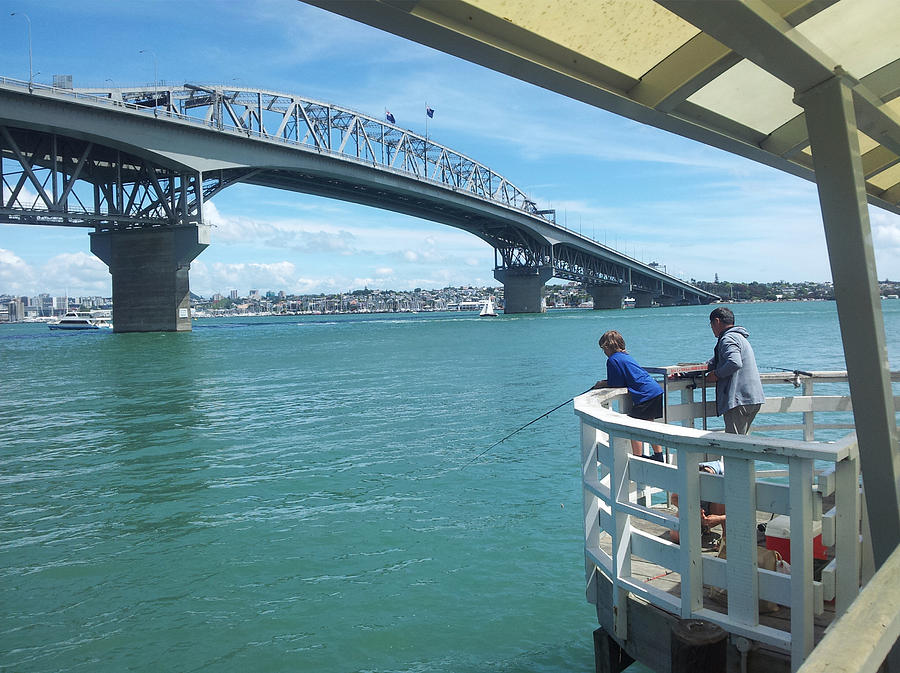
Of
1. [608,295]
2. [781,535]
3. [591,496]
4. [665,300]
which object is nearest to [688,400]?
[591,496]

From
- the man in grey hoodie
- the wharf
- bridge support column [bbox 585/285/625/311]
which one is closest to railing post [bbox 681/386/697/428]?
the man in grey hoodie

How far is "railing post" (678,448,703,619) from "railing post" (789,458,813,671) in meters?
0.43

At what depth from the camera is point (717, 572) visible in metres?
3.44

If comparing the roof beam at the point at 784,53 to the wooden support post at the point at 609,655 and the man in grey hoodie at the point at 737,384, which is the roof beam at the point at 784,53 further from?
the wooden support post at the point at 609,655

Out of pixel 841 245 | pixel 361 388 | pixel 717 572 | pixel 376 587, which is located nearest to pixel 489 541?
pixel 376 587

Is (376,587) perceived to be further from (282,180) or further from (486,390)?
(282,180)

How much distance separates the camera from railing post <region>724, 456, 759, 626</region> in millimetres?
3221

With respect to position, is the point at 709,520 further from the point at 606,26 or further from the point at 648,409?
the point at 606,26

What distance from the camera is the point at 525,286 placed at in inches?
4498

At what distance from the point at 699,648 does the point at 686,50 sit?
291 cm

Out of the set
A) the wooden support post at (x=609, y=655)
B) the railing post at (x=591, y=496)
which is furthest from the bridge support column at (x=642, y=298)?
the wooden support post at (x=609, y=655)

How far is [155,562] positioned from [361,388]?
15.9 m

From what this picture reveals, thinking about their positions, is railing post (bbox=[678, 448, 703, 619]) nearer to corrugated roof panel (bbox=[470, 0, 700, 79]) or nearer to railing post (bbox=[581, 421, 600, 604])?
railing post (bbox=[581, 421, 600, 604])

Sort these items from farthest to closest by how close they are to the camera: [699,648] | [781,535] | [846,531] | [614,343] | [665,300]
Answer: [665,300]
[614,343]
[781,535]
[846,531]
[699,648]
